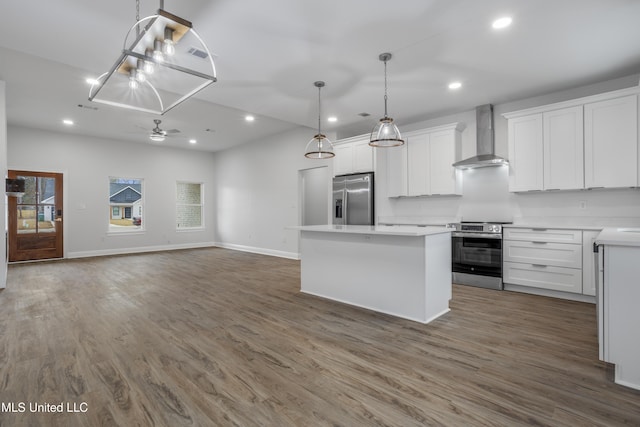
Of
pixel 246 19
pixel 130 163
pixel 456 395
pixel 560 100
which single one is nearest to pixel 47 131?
pixel 130 163

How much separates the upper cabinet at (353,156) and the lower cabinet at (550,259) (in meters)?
2.56

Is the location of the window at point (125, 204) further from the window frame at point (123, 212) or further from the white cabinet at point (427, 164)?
the white cabinet at point (427, 164)

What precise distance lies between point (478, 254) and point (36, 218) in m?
8.92

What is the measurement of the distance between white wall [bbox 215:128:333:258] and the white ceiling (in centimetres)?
231

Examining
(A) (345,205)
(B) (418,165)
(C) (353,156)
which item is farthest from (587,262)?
(C) (353,156)

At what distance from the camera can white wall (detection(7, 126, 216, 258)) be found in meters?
7.13

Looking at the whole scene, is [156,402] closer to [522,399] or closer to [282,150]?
[522,399]

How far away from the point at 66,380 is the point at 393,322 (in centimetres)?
260

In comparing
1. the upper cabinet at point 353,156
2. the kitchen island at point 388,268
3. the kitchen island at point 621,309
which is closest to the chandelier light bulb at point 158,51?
the kitchen island at point 388,268

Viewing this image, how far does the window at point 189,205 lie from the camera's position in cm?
942

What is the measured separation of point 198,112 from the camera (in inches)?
234

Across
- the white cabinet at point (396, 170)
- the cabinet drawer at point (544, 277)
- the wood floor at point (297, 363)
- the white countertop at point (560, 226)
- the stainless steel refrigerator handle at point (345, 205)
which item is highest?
the white cabinet at point (396, 170)

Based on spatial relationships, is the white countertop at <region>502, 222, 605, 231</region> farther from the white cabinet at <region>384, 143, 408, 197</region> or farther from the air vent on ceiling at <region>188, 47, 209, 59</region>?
the air vent on ceiling at <region>188, 47, 209, 59</region>

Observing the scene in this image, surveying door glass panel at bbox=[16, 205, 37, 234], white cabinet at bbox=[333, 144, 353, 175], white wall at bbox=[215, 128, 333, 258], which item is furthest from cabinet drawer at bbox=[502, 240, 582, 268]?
door glass panel at bbox=[16, 205, 37, 234]
